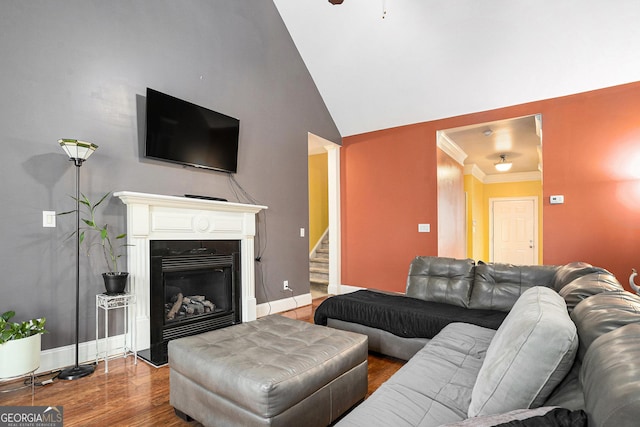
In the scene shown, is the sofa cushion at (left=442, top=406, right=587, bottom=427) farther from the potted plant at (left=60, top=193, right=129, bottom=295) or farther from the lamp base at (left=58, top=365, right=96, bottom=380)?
the lamp base at (left=58, top=365, right=96, bottom=380)

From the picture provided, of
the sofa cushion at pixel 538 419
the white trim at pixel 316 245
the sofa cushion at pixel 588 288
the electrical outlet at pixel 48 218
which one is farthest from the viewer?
the white trim at pixel 316 245

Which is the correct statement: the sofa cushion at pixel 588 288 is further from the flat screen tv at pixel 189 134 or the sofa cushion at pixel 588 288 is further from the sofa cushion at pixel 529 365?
→ the flat screen tv at pixel 189 134

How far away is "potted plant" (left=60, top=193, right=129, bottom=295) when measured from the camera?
2.56m

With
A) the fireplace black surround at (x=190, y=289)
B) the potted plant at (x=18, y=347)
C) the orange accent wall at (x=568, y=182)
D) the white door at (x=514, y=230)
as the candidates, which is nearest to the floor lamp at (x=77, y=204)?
the potted plant at (x=18, y=347)

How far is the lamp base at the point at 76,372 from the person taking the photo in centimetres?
238

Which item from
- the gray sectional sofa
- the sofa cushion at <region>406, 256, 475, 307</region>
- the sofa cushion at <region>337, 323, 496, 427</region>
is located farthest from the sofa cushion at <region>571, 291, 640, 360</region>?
the sofa cushion at <region>406, 256, 475, 307</region>

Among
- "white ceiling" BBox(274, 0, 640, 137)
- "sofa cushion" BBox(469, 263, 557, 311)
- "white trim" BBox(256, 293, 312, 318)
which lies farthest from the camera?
"white trim" BBox(256, 293, 312, 318)

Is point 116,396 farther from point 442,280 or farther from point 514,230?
point 514,230

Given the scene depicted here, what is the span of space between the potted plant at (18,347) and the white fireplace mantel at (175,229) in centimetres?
74

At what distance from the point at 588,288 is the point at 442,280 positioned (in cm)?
148

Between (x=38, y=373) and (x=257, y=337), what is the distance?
6.02ft

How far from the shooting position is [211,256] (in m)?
3.47

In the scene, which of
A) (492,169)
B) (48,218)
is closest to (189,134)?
(48,218)

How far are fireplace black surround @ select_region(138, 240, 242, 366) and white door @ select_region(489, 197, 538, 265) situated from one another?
7.01 m
